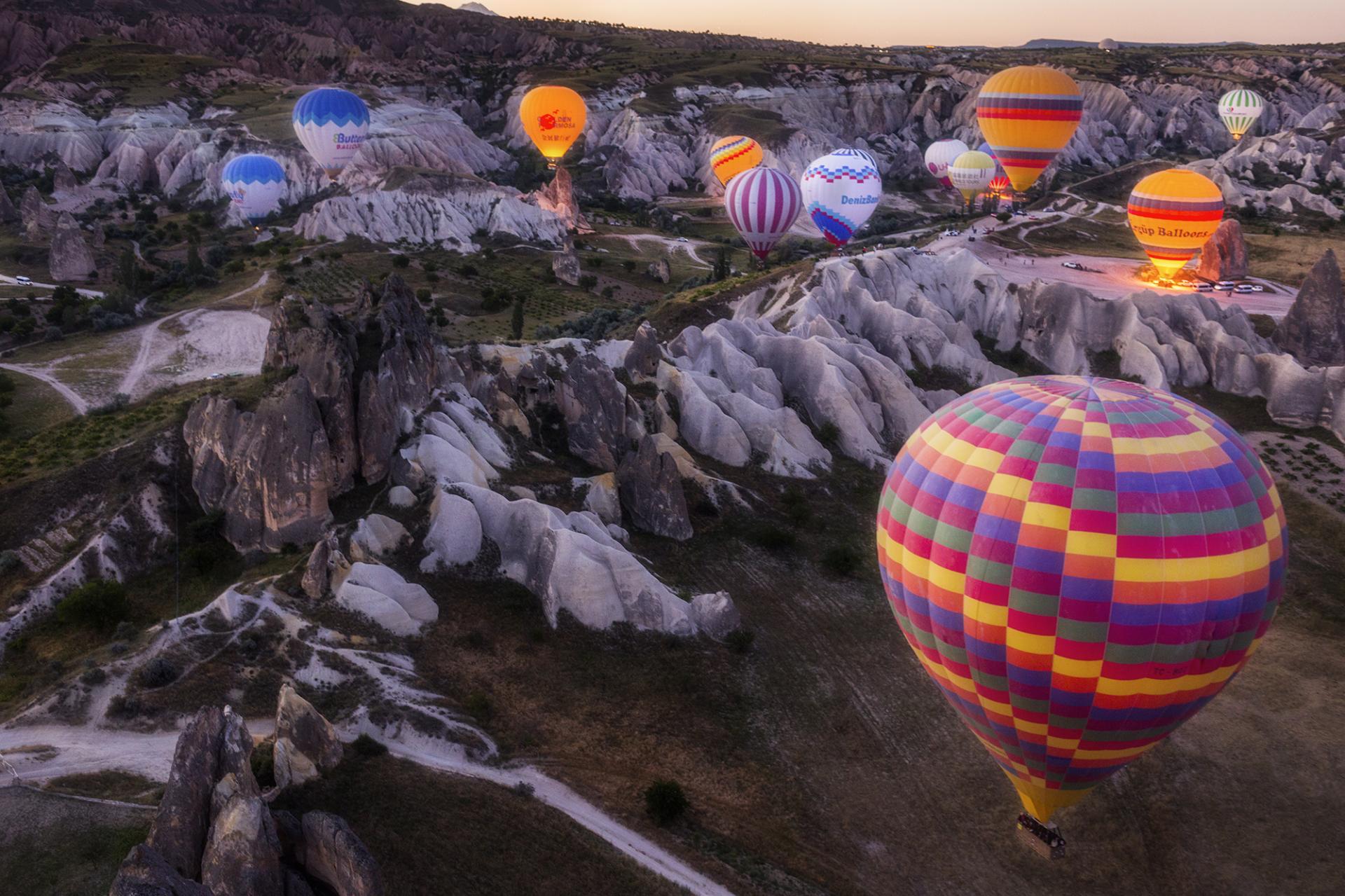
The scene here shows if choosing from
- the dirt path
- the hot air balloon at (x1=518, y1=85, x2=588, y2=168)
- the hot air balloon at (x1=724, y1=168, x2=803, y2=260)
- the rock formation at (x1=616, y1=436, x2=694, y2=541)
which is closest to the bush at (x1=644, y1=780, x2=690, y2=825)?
the rock formation at (x1=616, y1=436, x2=694, y2=541)

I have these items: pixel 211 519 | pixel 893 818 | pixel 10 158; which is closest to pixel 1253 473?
pixel 893 818

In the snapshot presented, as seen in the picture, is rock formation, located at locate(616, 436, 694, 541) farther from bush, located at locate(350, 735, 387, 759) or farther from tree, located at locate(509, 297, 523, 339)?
tree, located at locate(509, 297, 523, 339)

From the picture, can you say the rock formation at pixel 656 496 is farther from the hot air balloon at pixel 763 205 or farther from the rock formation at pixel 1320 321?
the hot air balloon at pixel 763 205

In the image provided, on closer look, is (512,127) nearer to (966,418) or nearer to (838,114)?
A: (838,114)

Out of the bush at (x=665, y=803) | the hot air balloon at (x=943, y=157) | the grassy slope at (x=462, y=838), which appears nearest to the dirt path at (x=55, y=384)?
the grassy slope at (x=462, y=838)

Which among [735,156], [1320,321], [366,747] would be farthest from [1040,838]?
[735,156]

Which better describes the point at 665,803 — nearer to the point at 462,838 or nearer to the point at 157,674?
the point at 462,838
